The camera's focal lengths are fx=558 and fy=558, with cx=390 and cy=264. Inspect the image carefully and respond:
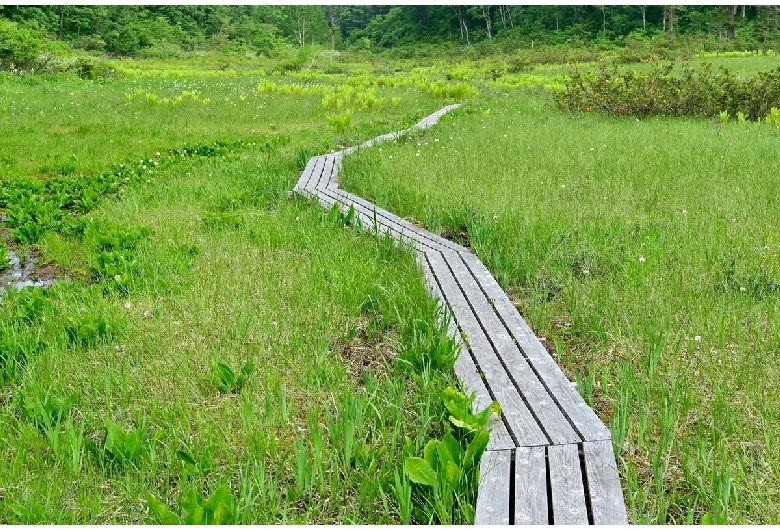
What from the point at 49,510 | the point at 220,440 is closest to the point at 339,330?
the point at 220,440

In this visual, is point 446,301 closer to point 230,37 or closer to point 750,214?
point 750,214

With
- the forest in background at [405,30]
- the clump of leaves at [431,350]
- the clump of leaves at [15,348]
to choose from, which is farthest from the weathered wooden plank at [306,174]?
the forest in background at [405,30]

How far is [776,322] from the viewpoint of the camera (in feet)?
10.9

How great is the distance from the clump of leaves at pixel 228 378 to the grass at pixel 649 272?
171 centimetres

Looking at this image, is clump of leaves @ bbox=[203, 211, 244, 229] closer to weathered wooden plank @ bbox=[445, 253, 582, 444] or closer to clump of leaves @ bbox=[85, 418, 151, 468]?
weathered wooden plank @ bbox=[445, 253, 582, 444]

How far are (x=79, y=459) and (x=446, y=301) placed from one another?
221cm

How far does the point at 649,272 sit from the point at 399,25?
258ft

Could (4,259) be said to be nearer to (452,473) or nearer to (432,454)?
(432,454)

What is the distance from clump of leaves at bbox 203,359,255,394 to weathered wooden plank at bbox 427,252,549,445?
123 cm

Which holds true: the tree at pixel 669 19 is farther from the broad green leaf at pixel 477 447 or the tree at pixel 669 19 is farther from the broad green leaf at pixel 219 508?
the broad green leaf at pixel 219 508

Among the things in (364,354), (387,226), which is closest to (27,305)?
(364,354)

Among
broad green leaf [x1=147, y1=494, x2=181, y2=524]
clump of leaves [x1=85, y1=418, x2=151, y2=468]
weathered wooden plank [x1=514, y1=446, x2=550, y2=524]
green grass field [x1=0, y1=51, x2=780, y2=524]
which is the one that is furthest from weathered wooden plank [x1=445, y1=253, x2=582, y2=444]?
clump of leaves [x1=85, y1=418, x2=151, y2=468]

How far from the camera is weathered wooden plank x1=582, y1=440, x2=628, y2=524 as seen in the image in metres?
1.93

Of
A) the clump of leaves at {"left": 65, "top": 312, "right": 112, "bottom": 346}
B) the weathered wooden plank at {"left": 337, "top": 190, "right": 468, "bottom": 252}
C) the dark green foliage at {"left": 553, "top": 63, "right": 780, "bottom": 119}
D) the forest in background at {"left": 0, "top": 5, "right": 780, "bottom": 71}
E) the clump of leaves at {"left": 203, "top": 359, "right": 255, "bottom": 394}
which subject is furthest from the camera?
the forest in background at {"left": 0, "top": 5, "right": 780, "bottom": 71}
